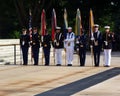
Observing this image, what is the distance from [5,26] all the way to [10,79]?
133 feet

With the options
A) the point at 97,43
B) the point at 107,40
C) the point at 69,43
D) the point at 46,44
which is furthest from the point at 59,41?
the point at 107,40

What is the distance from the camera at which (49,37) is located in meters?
21.8

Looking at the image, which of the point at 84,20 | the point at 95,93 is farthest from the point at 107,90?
the point at 84,20

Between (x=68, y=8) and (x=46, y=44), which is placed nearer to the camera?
(x=46, y=44)

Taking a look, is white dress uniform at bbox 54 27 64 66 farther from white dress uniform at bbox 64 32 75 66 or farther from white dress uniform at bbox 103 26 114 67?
white dress uniform at bbox 103 26 114 67

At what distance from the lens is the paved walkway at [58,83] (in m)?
12.3

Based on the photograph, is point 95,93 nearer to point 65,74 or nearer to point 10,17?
point 65,74

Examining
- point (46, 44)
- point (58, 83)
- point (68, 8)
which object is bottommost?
point (58, 83)

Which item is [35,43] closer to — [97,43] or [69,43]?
[69,43]

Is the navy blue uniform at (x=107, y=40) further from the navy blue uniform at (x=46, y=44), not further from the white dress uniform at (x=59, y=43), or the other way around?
the navy blue uniform at (x=46, y=44)

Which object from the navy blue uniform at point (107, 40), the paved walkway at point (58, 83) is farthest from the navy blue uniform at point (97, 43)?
the paved walkway at point (58, 83)

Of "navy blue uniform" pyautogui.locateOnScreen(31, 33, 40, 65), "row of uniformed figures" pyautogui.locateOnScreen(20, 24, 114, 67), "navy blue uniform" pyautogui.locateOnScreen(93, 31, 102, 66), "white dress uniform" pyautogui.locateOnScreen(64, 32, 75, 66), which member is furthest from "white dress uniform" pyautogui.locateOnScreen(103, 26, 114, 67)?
"navy blue uniform" pyautogui.locateOnScreen(31, 33, 40, 65)

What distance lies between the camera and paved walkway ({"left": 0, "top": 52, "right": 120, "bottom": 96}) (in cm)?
1227

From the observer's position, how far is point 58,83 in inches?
567
